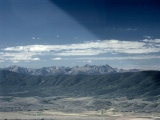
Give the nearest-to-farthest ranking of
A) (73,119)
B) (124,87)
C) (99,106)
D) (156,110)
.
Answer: (73,119), (156,110), (99,106), (124,87)

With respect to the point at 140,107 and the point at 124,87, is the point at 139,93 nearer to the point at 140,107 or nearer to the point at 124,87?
the point at 124,87

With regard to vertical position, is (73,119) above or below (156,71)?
below

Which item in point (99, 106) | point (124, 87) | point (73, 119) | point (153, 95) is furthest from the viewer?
point (124, 87)

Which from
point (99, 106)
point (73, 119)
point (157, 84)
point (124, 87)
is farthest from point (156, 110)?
point (124, 87)

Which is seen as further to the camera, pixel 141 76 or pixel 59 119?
pixel 141 76

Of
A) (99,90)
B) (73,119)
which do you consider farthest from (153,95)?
(73,119)

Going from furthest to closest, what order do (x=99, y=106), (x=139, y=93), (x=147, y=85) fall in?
(x=147, y=85) → (x=139, y=93) → (x=99, y=106)

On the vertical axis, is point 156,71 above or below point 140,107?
above

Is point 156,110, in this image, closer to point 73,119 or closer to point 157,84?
point 73,119

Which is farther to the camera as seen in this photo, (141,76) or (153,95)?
(141,76)

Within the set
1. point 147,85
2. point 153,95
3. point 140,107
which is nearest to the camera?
point 140,107
